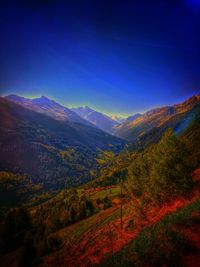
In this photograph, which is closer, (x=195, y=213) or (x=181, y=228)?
(x=181, y=228)

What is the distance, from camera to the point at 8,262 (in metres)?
79.1

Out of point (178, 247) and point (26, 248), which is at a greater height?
point (178, 247)

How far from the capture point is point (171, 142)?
4109cm

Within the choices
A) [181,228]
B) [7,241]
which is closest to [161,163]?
[181,228]

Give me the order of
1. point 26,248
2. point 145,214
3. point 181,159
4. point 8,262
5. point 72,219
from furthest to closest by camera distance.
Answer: point 72,219 < point 8,262 < point 26,248 < point 145,214 < point 181,159

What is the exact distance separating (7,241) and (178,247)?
11449 centimetres

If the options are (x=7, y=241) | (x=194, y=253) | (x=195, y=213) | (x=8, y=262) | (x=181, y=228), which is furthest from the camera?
(x=7, y=241)

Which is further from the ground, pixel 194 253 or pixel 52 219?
pixel 194 253

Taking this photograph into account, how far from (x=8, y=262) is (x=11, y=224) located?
26.5 meters

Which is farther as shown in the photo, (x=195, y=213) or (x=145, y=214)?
(x=145, y=214)

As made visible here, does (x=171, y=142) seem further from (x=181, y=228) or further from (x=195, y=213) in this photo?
(x=181, y=228)

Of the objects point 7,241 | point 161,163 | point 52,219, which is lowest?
point 7,241

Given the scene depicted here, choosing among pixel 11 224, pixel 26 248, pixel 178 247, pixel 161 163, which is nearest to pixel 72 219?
pixel 11 224

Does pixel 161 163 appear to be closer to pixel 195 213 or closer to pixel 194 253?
pixel 195 213
